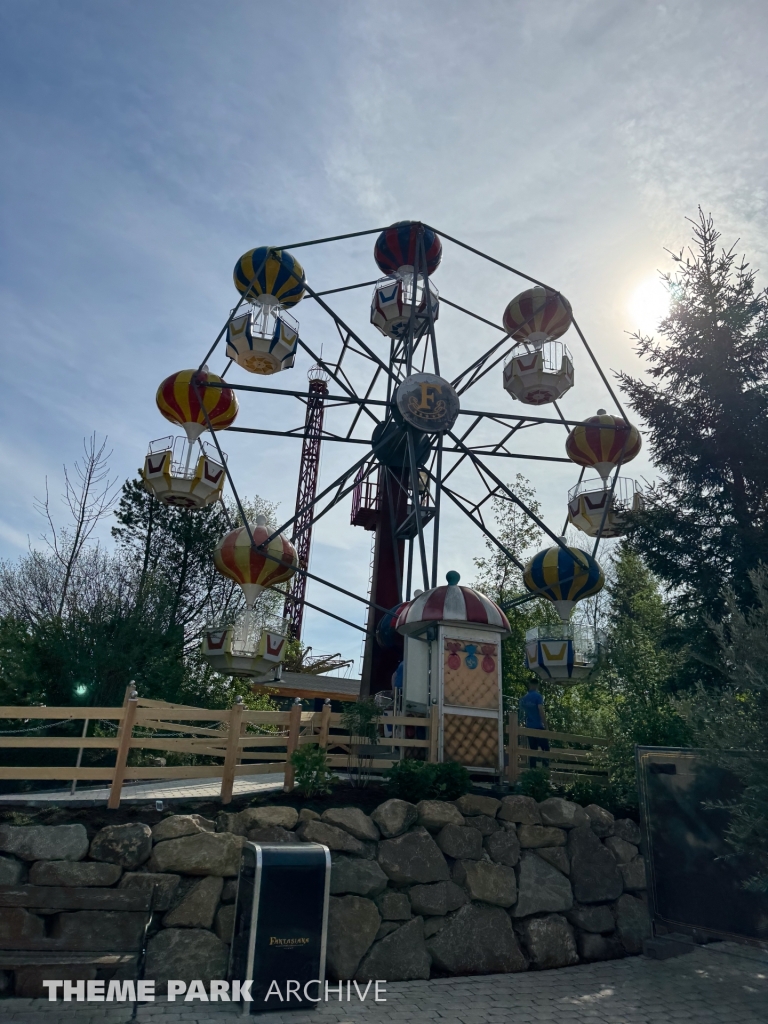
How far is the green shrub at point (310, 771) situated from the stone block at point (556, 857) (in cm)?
292

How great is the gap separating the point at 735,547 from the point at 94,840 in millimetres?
9731

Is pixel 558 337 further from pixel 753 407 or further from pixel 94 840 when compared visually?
pixel 94 840

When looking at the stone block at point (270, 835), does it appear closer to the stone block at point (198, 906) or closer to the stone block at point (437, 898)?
the stone block at point (198, 906)

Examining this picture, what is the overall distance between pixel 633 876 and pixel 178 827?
621 cm

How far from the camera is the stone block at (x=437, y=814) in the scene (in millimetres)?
8695

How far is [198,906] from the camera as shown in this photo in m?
7.09

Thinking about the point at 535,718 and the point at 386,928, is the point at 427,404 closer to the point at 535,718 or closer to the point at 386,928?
the point at 535,718

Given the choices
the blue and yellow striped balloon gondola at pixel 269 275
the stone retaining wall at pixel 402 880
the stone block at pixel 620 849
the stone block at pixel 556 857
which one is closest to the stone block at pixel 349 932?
the stone retaining wall at pixel 402 880

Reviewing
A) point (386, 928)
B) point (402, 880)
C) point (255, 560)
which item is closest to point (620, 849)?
point (402, 880)

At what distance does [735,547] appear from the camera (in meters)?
11.3

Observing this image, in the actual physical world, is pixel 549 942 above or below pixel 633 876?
below

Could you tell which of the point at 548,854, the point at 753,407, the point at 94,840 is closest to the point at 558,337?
the point at 753,407

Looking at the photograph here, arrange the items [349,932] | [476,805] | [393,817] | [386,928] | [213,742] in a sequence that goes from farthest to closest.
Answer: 1. [476,805]
2. [213,742]
3. [393,817]
4. [386,928]
5. [349,932]

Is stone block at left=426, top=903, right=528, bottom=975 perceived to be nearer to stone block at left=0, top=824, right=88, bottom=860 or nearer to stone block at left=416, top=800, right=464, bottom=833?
stone block at left=416, top=800, right=464, bottom=833
